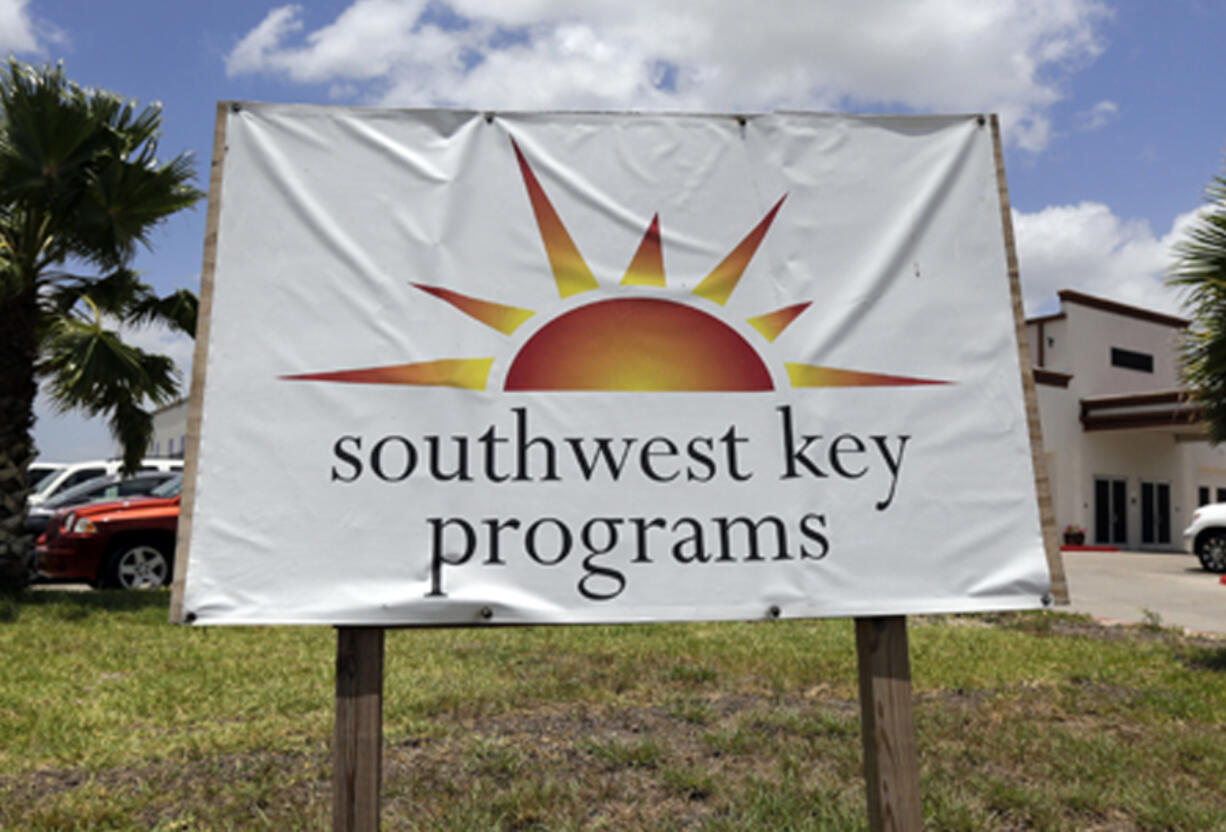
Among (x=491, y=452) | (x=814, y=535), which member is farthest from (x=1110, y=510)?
(x=491, y=452)

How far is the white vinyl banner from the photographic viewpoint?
263 cm

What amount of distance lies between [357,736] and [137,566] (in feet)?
32.6

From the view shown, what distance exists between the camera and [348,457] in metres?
2.66

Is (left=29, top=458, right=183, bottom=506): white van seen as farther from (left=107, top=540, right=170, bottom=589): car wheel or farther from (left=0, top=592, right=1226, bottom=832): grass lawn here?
(left=0, top=592, right=1226, bottom=832): grass lawn

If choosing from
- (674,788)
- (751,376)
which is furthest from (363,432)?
(674,788)

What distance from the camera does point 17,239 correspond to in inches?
428

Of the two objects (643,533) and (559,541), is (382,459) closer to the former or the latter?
(559,541)

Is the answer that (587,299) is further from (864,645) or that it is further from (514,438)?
(864,645)

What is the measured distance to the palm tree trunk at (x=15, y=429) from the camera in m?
10.5

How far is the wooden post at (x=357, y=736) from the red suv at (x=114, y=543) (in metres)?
9.32

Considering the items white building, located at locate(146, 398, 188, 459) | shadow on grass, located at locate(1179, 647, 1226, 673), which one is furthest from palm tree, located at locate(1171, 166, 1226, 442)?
white building, located at locate(146, 398, 188, 459)

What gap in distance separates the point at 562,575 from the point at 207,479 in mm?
972

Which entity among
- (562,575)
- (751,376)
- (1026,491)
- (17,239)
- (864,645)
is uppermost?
(17,239)

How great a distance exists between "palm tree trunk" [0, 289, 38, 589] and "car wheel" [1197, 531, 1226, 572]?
18.2 meters
